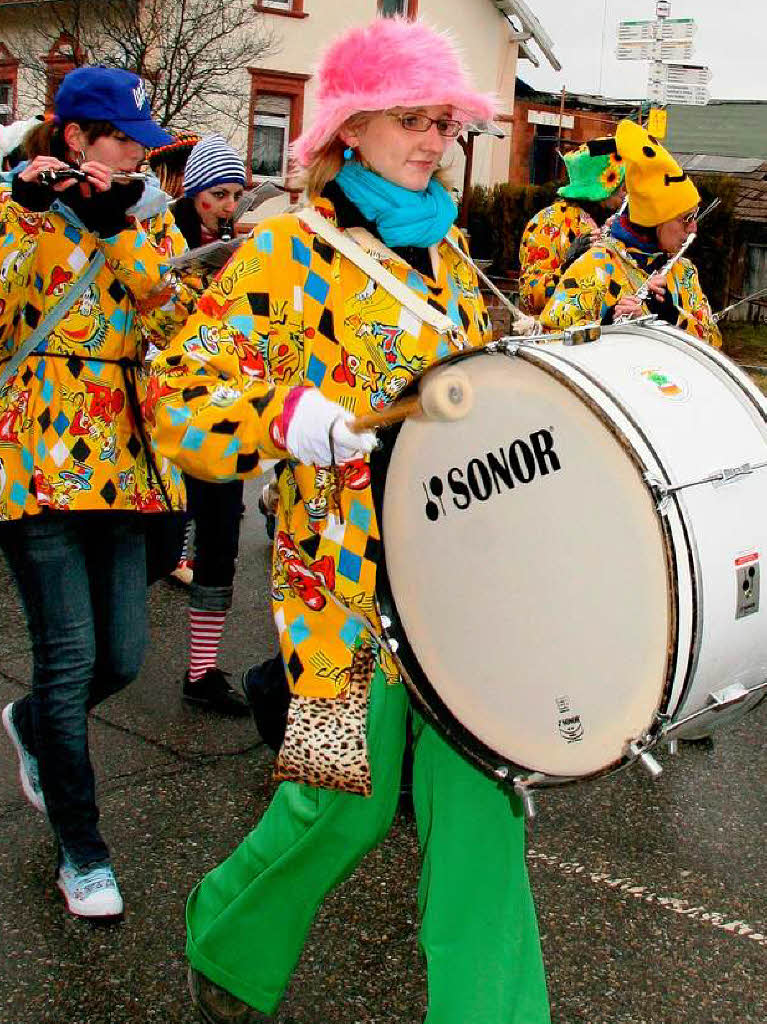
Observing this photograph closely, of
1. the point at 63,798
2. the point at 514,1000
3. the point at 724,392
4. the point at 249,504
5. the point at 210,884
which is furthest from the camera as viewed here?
the point at 249,504

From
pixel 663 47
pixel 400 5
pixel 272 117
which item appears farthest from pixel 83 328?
pixel 400 5

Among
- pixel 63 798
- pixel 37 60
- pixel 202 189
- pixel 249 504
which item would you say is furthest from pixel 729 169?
pixel 63 798

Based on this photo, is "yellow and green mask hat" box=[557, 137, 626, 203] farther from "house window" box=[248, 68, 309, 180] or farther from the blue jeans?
"house window" box=[248, 68, 309, 180]

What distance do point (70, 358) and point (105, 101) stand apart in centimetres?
57

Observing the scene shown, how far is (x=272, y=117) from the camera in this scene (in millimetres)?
24875

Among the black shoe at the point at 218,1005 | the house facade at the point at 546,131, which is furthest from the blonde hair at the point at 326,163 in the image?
the house facade at the point at 546,131

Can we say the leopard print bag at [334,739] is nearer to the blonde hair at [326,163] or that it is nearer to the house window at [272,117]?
the blonde hair at [326,163]

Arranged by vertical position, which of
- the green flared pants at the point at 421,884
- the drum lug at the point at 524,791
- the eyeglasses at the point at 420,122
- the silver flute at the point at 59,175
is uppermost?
the eyeglasses at the point at 420,122

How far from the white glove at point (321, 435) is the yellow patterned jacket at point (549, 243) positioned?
412cm

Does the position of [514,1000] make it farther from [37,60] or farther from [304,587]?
[37,60]

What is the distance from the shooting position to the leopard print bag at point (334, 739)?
223 centimetres

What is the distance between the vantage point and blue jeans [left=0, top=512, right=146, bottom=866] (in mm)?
2830

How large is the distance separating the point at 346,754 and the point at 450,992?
16.8 inches

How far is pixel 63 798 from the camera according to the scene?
2883 mm
